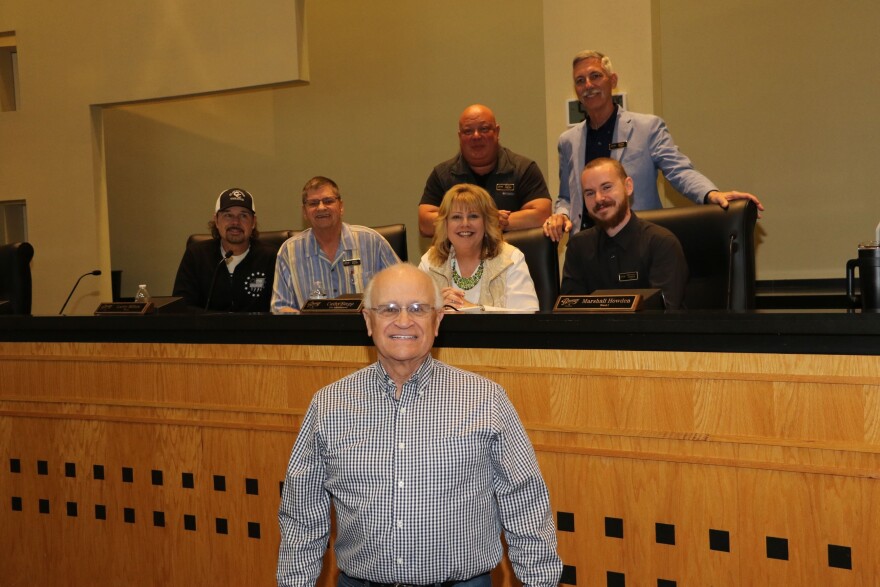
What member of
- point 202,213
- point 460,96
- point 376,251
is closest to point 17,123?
point 202,213

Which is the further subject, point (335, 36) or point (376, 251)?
point (335, 36)

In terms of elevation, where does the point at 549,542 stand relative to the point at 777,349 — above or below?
below

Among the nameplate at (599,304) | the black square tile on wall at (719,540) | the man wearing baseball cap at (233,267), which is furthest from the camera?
the man wearing baseball cap at (233,267)

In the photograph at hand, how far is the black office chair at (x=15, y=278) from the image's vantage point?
3.99 meters

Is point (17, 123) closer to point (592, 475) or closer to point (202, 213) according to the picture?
point (202, 213)

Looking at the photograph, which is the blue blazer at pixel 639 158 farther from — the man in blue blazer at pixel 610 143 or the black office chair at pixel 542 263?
the black office chair at pixel 542 263

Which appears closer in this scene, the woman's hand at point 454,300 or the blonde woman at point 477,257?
the woman's hand at point 454,300

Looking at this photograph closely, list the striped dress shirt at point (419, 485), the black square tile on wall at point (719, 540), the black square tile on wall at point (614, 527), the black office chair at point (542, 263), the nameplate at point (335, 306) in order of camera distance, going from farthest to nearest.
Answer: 1. the black office chair at point (542, 263)
2. the nameplate at point (335, 306)
3. the black square tile on wall at point (614, 527)
4. the black square tile on wall at point (719, 540)
5. the striped dress shirt at point (419, 485)

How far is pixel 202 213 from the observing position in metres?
7.18

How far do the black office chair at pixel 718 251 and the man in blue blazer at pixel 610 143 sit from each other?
19.7 inches

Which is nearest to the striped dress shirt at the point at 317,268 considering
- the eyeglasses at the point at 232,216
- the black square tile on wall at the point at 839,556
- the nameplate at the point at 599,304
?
the eyeglasses at the point at 232,216

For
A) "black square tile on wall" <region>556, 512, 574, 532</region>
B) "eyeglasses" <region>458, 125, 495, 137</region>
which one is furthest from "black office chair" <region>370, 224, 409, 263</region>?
"black square tile on wall" <region>556, 512, 574, 532</region>

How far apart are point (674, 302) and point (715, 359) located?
0.93 m

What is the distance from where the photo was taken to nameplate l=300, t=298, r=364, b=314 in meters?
2.62
